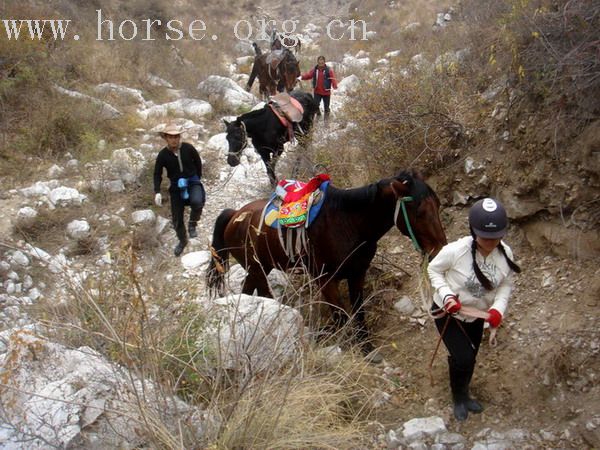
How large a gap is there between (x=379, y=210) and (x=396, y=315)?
3.87ft

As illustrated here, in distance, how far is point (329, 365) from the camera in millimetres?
3346

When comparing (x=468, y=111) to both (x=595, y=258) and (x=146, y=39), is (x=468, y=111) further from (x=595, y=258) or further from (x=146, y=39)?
(x=146, y=39)

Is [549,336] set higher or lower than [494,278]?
lower

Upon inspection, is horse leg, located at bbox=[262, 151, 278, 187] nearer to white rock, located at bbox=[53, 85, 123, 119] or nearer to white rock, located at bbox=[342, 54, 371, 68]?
white rock, located at bbox=[53, 85, 123, 119]

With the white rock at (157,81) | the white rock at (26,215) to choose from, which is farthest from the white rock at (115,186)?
the white rock at (157,81)

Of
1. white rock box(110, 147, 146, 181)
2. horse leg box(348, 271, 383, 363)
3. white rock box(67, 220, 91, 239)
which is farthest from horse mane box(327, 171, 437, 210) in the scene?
white rock box(110, 147, 146, 181)

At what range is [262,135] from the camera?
22.9 ft

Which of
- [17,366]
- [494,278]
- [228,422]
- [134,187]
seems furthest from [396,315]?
[134,187]

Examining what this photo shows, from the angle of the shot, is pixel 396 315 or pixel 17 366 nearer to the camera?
pixel 17 366

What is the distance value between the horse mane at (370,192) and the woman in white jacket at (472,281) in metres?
0.49

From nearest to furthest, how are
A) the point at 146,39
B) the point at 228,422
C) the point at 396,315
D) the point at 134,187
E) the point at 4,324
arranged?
the point at 228,422 → the point at 396,315 → the point at 4,324 → the point at 134,187 → the point at 146,39

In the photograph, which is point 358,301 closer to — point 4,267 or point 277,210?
point 277,210

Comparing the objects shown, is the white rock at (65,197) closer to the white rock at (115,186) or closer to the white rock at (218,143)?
the white rock at (115,186)

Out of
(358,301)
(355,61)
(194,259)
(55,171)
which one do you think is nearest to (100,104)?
(55,171)
